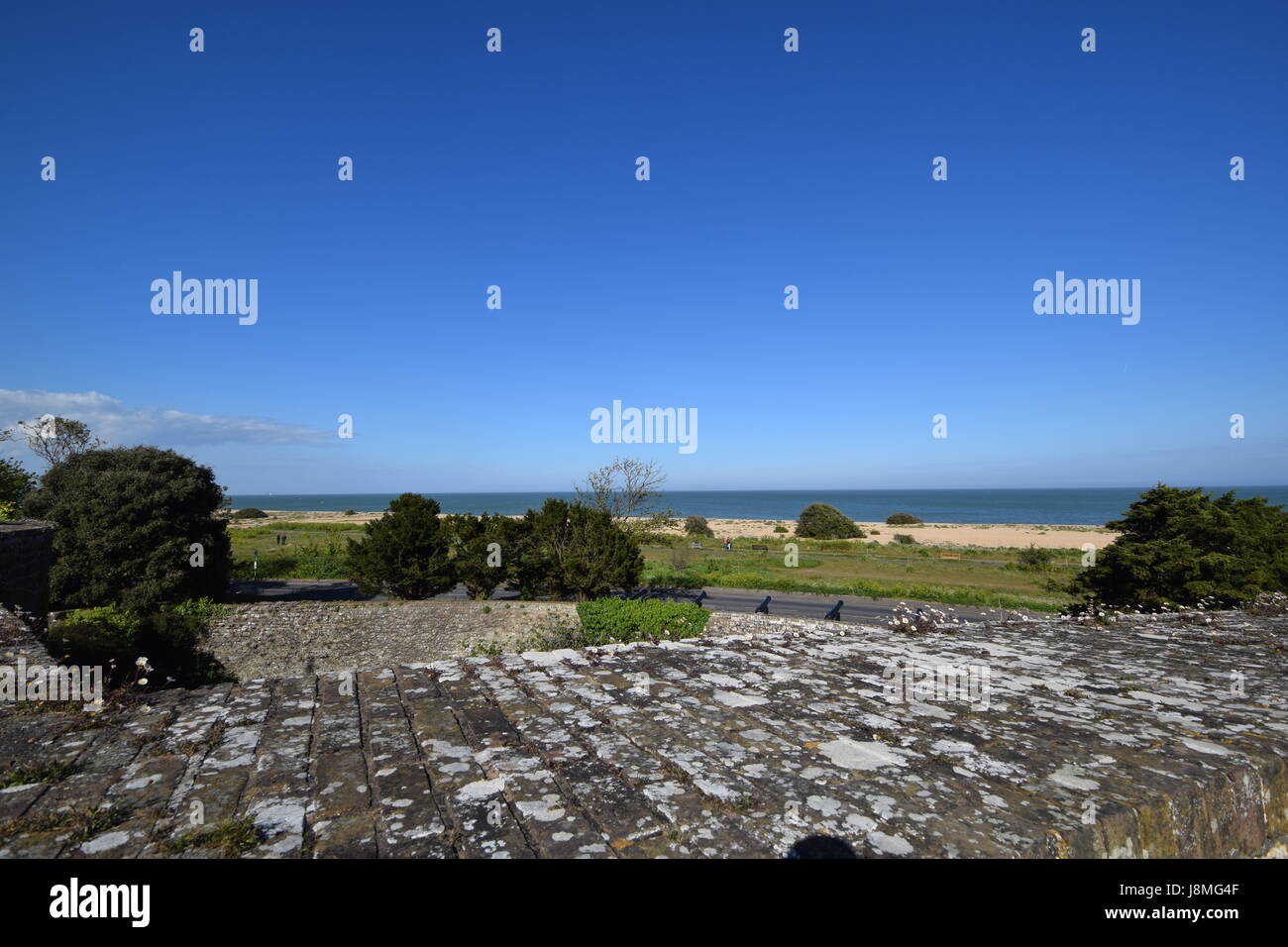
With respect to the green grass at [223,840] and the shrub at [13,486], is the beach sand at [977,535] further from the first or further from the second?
the green grass at [223,840]

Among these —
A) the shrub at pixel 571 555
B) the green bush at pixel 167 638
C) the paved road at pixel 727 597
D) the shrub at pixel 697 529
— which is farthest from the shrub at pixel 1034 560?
the green bush at pixel 167 638

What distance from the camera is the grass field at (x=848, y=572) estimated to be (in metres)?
25.8

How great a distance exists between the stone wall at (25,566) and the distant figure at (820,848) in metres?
10.7

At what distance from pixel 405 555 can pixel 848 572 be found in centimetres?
2364

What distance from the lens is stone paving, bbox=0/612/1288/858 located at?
190cm

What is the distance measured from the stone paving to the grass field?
71.8 feet

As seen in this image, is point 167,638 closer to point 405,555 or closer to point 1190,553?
point 405,555

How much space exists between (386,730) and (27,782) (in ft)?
4.07

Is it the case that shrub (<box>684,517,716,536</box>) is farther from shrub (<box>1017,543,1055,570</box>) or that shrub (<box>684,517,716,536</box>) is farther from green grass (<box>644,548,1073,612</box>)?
shrub (<box>1017,543,1055,570</box>)

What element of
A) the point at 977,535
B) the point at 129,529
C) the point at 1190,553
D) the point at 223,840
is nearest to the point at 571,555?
the point at 129,529

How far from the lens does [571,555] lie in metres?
22.3

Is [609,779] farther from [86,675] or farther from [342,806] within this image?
[86,675]

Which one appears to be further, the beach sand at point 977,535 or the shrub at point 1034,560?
the beach sand at point 977,535
